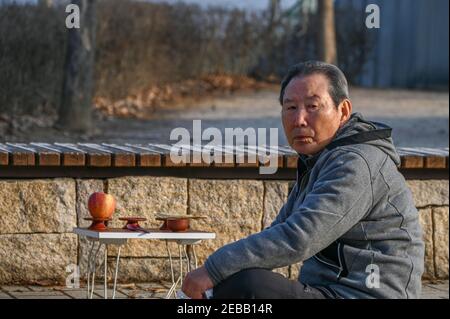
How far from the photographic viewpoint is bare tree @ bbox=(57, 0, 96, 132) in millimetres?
12836

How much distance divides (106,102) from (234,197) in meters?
9.38

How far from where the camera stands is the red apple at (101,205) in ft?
15.6

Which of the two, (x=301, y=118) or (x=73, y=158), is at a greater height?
(x=301, y=118)

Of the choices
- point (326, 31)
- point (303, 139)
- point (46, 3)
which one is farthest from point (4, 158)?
point (326, 31)

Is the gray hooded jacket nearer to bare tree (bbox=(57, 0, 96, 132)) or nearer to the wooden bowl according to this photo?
the wooden bowl

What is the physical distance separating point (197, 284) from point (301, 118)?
0.67 metres

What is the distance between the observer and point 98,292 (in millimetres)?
6426

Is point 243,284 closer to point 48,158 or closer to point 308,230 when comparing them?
point 308,230

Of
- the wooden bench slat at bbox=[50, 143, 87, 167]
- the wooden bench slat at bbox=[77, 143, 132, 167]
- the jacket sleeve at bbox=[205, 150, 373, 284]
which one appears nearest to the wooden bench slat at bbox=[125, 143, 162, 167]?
the wooden bench slat at bbox=[77, 143, 132, 167]

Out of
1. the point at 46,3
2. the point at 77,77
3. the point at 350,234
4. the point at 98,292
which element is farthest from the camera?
the point at 46,3

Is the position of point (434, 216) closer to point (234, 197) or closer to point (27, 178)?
point (234, 197)

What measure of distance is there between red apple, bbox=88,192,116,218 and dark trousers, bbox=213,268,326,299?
1444 mm

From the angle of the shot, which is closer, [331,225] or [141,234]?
[331,225]

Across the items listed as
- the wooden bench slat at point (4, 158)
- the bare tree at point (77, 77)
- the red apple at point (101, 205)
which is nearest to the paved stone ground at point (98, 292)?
the wooden bench slat at point (4, 158)
